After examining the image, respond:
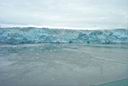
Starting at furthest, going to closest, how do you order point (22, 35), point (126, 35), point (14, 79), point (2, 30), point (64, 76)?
1. point (126, 35)
2. point (2, 30)
3. point (22, 35)
4. point (64, 76)
5. point (14, 79)

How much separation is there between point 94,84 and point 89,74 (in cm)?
161

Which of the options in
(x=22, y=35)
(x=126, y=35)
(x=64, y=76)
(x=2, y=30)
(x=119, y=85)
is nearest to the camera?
(x=119, y=85)

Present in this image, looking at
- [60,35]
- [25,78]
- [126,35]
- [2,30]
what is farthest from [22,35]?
[25,78]

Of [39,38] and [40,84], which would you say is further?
[39,38]

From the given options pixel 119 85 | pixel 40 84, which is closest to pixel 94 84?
pixel 119 85

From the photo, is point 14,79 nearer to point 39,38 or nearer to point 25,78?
point 25,78

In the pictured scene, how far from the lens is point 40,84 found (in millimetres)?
6688

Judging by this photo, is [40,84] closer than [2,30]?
Yes

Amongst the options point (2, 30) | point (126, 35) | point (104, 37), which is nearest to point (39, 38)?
point (2, 30)

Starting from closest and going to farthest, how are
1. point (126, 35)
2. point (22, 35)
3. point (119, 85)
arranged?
point (119, 85)
point (22, 35)
point (126, 35)

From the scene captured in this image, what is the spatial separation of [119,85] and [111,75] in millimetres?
1689

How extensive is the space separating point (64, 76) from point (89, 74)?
4.24ft

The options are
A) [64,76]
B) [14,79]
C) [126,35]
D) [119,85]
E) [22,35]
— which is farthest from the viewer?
[126,35]

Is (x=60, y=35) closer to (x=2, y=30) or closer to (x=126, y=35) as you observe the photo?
(x=2, y=30)
